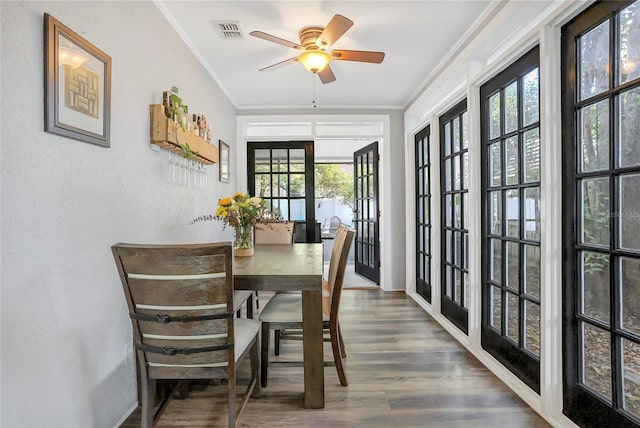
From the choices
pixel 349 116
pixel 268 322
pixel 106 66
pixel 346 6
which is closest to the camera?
pixel 106 66

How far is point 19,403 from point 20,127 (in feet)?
3.20

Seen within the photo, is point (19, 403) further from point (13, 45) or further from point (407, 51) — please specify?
point (407, 51)

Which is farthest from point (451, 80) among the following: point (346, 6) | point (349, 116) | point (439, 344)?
point (439, 344)

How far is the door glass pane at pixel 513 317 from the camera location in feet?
7.20

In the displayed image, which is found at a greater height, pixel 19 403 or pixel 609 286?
pixel 609 286

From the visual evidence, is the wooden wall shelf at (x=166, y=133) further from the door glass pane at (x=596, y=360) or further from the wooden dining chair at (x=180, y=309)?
the door glass pane at (x=596, y=360)

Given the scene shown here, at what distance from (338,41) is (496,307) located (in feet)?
7.88

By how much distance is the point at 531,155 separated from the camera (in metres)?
2.04

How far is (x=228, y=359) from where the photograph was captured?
4.95ft

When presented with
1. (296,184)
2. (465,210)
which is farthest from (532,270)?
(296,184)

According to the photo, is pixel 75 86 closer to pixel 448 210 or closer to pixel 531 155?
pixel 531 155

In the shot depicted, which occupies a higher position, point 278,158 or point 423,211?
point 278,158

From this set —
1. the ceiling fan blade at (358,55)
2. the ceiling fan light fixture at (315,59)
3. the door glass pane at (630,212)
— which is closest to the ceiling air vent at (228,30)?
the ceiling fan light fixture at (315,59)

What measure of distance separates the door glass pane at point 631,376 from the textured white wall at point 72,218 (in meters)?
2.35
